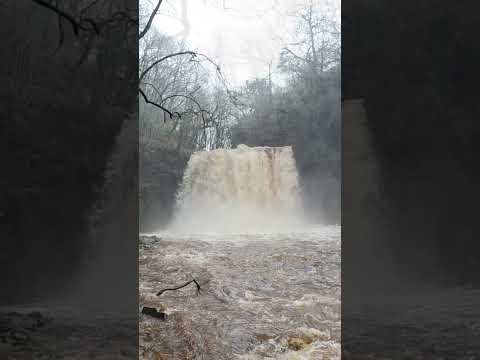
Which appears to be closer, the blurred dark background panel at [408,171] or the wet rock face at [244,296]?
the blurred dark background panel at [408,171]

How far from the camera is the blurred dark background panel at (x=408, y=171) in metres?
1.95

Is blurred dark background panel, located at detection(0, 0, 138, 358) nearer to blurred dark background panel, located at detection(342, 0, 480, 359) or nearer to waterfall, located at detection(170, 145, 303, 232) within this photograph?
blurred dark background panel, located at detection(342, 0, 480, 359)

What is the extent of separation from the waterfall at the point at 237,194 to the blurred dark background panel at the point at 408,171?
359 inches

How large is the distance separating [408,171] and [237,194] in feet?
30.2

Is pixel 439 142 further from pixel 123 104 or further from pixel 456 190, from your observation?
pixel 123 104

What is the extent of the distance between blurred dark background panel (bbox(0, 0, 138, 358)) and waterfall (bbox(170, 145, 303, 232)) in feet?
29.5

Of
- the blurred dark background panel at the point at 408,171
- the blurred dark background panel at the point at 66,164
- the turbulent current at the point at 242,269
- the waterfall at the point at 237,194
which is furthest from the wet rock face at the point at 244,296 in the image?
the blurred dark background panel at the point at 66,164

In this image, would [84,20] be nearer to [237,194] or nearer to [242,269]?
[242,269]

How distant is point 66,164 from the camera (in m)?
1.98

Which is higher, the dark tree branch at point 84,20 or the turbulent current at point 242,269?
the dark tree branch at point 84,20

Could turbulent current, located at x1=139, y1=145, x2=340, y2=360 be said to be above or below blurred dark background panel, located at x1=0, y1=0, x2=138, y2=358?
below

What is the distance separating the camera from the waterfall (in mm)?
11039

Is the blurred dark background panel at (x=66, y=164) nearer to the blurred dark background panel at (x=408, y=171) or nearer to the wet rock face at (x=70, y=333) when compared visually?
the wet rock face at (x=70, y=333)

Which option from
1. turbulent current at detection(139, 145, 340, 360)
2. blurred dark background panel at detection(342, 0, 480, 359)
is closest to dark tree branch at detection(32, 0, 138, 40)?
blurred dark background panel at detection(342, 0, 480, 359)
